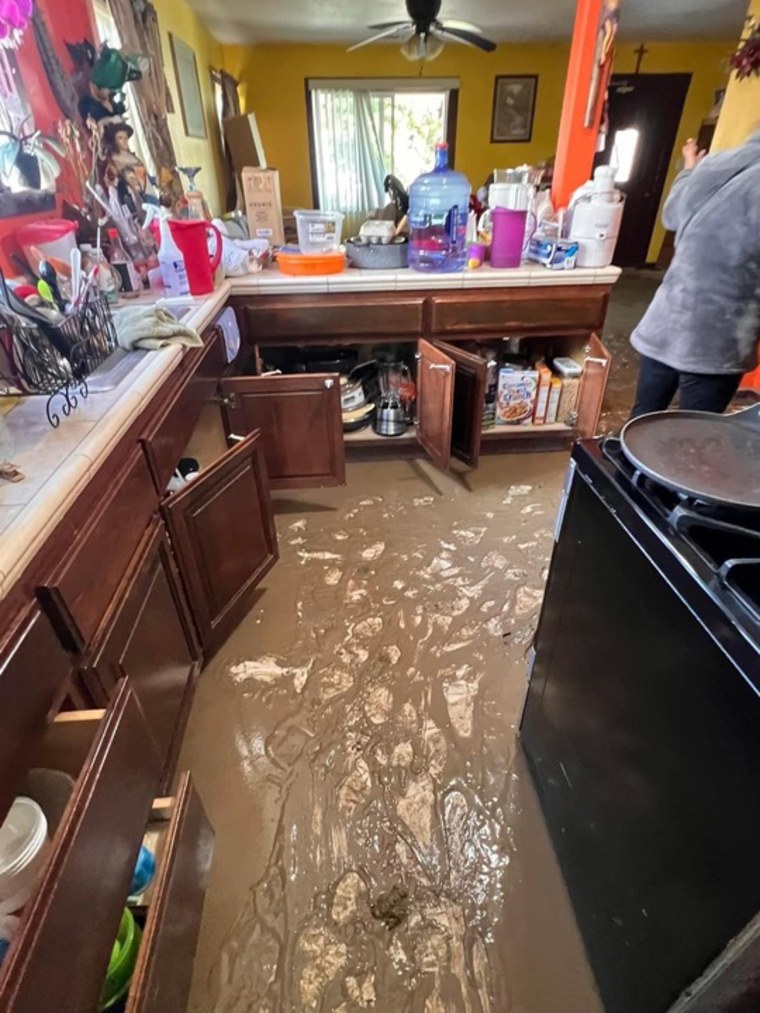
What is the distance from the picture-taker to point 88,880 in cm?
61

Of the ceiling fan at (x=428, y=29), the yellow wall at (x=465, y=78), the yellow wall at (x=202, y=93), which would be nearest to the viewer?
the ceiling fan at (x=428, y=29)

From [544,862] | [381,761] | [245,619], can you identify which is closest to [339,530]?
[245,619]

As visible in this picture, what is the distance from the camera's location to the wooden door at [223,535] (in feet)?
4.01

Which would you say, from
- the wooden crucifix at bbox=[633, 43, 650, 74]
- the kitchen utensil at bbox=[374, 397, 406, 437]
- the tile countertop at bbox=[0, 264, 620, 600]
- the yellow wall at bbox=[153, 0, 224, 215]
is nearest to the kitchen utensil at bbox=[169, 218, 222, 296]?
the tile countertop at bbox=[0, 264, 620, 600]

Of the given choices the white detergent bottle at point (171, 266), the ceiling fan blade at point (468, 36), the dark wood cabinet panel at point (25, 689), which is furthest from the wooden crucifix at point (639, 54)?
the dark wood cabinet panel at point (25, 689)

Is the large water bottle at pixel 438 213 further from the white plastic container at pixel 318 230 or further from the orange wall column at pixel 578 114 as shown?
the orange wall column at pixel 578 114

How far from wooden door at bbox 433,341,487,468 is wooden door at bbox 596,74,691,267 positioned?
4.34 metres

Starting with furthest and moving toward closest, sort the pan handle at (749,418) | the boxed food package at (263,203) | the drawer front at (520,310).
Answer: the boxed food package at (263,203) → the drawer front at (520,310) → the pan handle at (749,418)

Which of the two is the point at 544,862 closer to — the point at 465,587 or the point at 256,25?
the point at 465,587

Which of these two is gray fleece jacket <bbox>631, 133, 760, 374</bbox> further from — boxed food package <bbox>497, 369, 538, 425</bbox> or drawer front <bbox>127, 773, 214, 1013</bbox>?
drawer front <bbox>127, 773, 214, 1013</bbox>

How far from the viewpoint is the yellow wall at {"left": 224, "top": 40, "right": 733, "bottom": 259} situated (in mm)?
4711

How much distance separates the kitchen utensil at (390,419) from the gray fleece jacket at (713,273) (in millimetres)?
1029

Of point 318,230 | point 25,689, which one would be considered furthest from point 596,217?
point 25,689

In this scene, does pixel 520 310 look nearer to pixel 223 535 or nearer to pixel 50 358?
pixel 223 535
